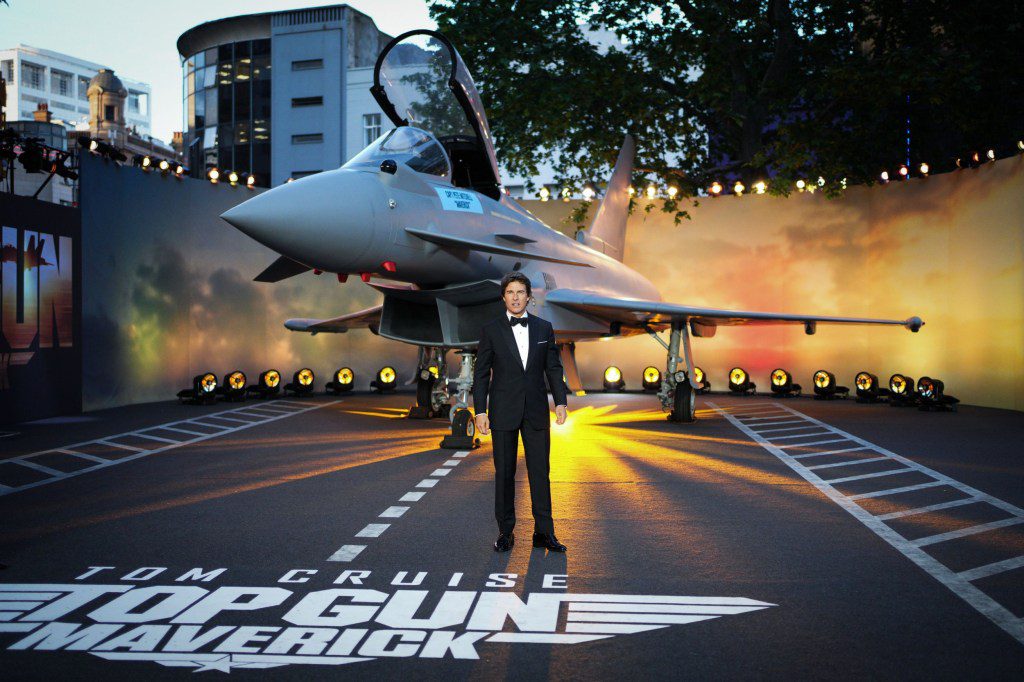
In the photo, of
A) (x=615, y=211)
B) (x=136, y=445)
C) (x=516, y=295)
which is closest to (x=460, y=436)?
(x=136, y=445)

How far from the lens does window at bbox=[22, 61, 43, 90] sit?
278 ft

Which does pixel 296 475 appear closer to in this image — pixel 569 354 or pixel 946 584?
pixel 946 584

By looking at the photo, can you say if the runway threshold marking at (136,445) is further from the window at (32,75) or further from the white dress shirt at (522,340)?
the window at (32,75)

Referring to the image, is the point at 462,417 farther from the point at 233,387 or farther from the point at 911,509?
the point at 233,387

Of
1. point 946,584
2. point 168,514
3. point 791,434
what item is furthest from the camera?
point 791,434

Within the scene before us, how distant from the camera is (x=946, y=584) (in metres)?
4.63

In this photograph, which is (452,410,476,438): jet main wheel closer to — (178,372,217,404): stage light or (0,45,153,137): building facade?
(178,372,217,404): stage light

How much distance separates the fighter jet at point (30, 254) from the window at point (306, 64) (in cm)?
3479

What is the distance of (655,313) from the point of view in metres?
13.0

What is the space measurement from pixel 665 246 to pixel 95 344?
13.5 m

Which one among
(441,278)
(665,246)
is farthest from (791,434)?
(665,246)

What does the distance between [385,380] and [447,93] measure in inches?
389

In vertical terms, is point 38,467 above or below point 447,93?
below

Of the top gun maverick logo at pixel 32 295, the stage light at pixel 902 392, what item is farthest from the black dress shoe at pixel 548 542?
the stage light at pixel 902 392
